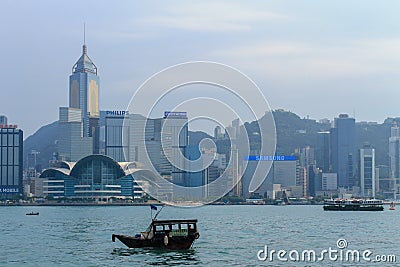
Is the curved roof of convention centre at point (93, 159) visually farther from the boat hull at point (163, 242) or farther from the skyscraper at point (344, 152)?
the boat hull at point (163, 242)

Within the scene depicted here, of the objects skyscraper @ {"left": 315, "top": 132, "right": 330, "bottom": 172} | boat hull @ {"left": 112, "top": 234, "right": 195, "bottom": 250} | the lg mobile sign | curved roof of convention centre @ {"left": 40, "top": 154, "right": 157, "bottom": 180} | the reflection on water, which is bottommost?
the lg mobile sign

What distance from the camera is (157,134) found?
8562cm

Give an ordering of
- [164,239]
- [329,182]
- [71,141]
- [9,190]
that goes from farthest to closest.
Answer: [71,141], [329,182], [9,190], [164,239]

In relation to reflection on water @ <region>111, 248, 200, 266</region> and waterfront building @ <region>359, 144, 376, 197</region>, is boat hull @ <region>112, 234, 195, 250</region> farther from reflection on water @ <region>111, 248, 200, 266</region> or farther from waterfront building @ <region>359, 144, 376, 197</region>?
waterfront building @ <region>359, 144, 376, 197</region>

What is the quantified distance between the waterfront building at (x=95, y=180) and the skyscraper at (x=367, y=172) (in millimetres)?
56596

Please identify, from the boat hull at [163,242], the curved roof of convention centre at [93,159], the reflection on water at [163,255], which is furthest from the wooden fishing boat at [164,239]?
the curved roof of convention centre at [93,159]

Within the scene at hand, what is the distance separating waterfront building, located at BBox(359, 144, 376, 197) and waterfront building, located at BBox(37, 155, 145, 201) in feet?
186

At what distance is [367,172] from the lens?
17038cm

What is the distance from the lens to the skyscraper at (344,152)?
6763 inches

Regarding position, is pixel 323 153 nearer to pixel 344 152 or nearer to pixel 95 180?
pixel 344 152

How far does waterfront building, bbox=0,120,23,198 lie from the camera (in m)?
150

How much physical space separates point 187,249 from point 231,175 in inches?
2998

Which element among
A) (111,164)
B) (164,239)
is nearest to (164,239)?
(164,239)

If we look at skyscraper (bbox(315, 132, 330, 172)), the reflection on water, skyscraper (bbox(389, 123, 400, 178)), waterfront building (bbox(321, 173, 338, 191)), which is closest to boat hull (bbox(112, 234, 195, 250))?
the reflection on water
